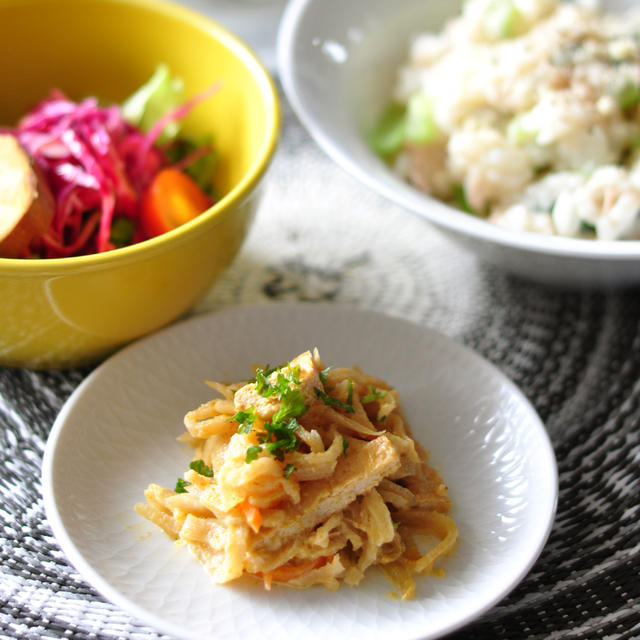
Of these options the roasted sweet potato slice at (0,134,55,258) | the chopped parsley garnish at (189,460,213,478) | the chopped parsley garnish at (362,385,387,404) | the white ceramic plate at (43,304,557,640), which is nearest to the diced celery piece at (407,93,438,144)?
the white ceramic plate at (43,304,557,640)

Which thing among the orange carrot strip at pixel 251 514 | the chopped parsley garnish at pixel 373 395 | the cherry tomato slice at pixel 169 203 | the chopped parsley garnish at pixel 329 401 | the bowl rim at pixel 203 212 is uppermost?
the bowl rim at pixel 203 212

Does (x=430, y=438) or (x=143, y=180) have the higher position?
(x=143, y=180)

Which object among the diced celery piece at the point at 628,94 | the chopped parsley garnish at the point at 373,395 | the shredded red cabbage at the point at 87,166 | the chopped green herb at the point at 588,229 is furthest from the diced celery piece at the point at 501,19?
the chopped parsley garnish at the point at 373,395

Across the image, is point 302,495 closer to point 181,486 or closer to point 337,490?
point 337,490

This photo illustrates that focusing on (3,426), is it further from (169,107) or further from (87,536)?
(169,107)

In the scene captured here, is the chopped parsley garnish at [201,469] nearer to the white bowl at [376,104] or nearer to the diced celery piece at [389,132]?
the white bowl at [376,104]

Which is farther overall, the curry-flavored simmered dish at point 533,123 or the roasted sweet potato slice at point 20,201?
the curry-flavored simmered dish at point 533,123

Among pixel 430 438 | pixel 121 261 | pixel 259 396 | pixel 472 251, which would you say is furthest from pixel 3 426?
pixel 472 251
